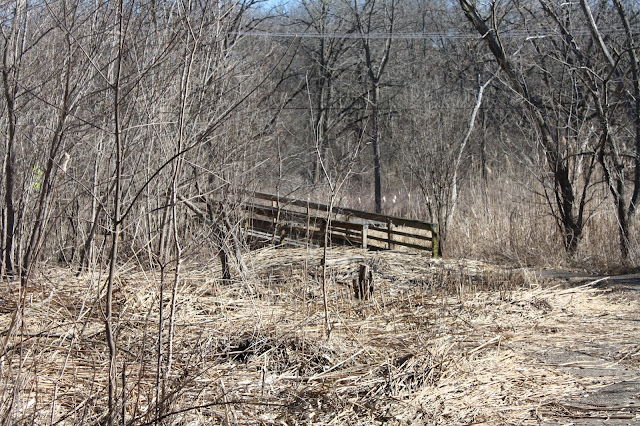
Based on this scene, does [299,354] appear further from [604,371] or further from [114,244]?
[604,371]

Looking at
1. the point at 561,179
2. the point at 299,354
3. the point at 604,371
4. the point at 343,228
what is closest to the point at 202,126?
the point at 299,354

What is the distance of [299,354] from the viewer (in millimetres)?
4164

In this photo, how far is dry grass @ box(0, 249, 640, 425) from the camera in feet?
10.9

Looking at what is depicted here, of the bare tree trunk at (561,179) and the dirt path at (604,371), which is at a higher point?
the bare tree trunk at (561,179)

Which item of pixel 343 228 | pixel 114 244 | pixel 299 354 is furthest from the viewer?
pixel 343 228

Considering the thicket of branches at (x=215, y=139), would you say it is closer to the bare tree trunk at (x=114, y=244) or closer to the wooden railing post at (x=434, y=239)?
the bare tree trunk at (x=114, y=244)

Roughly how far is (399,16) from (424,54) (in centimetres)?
201

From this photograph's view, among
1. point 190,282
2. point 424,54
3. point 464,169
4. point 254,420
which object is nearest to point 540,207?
point 464,169

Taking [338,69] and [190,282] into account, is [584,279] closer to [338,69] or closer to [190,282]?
[190,282]

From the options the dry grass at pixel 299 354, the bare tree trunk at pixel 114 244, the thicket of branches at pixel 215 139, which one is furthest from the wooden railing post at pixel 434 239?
the bare tree trunk at pixel 114 244

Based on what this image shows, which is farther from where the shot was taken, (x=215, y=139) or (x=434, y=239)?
(x=434, y=239)

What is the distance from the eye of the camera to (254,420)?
3312mm

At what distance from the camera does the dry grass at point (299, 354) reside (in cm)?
331

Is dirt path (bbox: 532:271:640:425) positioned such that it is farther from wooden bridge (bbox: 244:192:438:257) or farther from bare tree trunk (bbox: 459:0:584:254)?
wooden bridge (bbox: 244:192:438:257)
